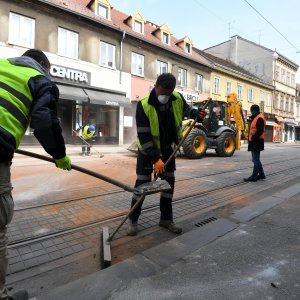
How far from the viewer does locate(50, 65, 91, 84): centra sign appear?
16.6m

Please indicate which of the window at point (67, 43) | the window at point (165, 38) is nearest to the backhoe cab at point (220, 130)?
the window at point (67, 43)

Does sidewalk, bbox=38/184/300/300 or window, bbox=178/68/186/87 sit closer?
sidewalk, bbox=38/184/300/300

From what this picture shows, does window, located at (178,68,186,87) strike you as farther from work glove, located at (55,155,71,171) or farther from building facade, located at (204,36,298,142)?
work glove, located at (55,155,71,171)

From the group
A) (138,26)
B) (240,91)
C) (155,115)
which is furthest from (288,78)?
(155,115)

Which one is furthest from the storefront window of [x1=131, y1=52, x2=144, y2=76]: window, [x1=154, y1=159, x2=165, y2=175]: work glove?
[x1=154, y1=159, x2=165, y2=175]: work glove

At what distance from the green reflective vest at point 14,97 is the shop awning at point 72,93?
589 inches

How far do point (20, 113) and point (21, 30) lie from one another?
1598 centimetres

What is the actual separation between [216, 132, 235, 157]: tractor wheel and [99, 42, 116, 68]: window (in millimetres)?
9685

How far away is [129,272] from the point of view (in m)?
2.75

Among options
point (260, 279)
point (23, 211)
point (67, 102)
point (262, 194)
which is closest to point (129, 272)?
point (260, 279)

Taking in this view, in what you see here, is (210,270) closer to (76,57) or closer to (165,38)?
(76,57)

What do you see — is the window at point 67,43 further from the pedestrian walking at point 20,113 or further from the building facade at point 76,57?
the pedestrian walking at point 20,113

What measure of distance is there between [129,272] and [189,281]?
0.56 m

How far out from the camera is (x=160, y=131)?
3.61m
